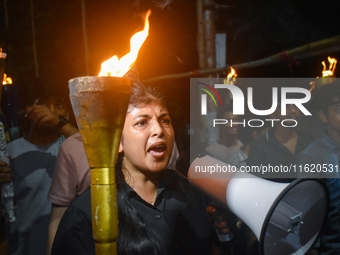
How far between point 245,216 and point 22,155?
2.22m

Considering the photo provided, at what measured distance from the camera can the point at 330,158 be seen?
278cm

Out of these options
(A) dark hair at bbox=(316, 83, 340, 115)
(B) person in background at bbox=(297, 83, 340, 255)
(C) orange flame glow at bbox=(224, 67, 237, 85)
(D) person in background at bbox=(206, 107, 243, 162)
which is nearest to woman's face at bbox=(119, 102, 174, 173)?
(B) person in background at bbox=(297, 83, 340, 255)

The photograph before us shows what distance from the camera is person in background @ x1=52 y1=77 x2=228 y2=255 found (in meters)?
1.34

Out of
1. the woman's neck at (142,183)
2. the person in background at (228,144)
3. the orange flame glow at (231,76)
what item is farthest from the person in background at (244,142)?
the woman's neck at (142,183)

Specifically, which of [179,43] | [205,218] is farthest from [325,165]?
[179,43]

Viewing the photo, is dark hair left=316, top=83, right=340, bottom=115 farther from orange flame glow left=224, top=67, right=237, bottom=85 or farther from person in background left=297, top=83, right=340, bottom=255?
orange flame glow left=224, top=67, right=237, bottom=85

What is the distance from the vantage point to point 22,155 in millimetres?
2705

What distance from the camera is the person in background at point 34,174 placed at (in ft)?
8.46

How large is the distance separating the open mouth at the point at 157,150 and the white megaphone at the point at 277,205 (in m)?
0.30

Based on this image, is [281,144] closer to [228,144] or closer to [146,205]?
[228,144]

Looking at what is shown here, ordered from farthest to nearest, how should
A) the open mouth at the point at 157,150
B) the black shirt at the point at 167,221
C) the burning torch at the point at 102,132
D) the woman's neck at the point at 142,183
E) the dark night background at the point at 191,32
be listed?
the dark night background at the point at 191,32 → the woman's neck at the point at 142,183 → the open mouth at the point at 157,150 → the black shirt at the point at 167,221 → the burning torch at the point at 102,132

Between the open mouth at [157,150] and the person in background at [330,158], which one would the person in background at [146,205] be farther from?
the person in background at [330,158]

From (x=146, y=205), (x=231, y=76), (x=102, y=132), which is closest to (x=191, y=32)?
(x=231, y=76)

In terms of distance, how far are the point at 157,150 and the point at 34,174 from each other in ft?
5.54
